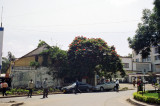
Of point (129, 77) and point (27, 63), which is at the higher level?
point (27, 63)

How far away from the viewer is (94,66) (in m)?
29.7

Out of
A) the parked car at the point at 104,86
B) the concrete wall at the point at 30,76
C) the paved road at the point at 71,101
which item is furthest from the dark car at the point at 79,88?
the concrete wall at the point at 30,76

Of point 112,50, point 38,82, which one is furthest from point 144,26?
point 38,82

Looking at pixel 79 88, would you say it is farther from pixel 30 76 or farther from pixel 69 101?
pixel 69 101

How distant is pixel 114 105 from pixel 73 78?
2030cm

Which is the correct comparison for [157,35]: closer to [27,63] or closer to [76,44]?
[76,44]

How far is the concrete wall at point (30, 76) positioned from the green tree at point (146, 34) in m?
15.1

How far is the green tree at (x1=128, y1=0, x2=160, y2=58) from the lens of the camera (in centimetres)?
2123

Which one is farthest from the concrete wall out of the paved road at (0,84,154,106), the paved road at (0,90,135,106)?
the paved road at (0,90,135,106)

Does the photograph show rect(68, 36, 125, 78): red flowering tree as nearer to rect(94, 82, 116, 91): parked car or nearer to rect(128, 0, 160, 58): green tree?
rect(94, 82, 116, 91): parked car

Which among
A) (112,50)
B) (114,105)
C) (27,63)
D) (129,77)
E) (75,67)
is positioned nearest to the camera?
(114,105)

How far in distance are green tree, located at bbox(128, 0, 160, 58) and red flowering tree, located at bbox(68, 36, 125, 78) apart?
691 cm

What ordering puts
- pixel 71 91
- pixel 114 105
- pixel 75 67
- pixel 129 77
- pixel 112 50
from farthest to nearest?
pixel 129 77
pixel 112 50
pixel 75 67
pixel 71 91
pixel 114 105

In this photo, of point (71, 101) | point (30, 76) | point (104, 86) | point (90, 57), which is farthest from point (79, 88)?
point (71, 101)
